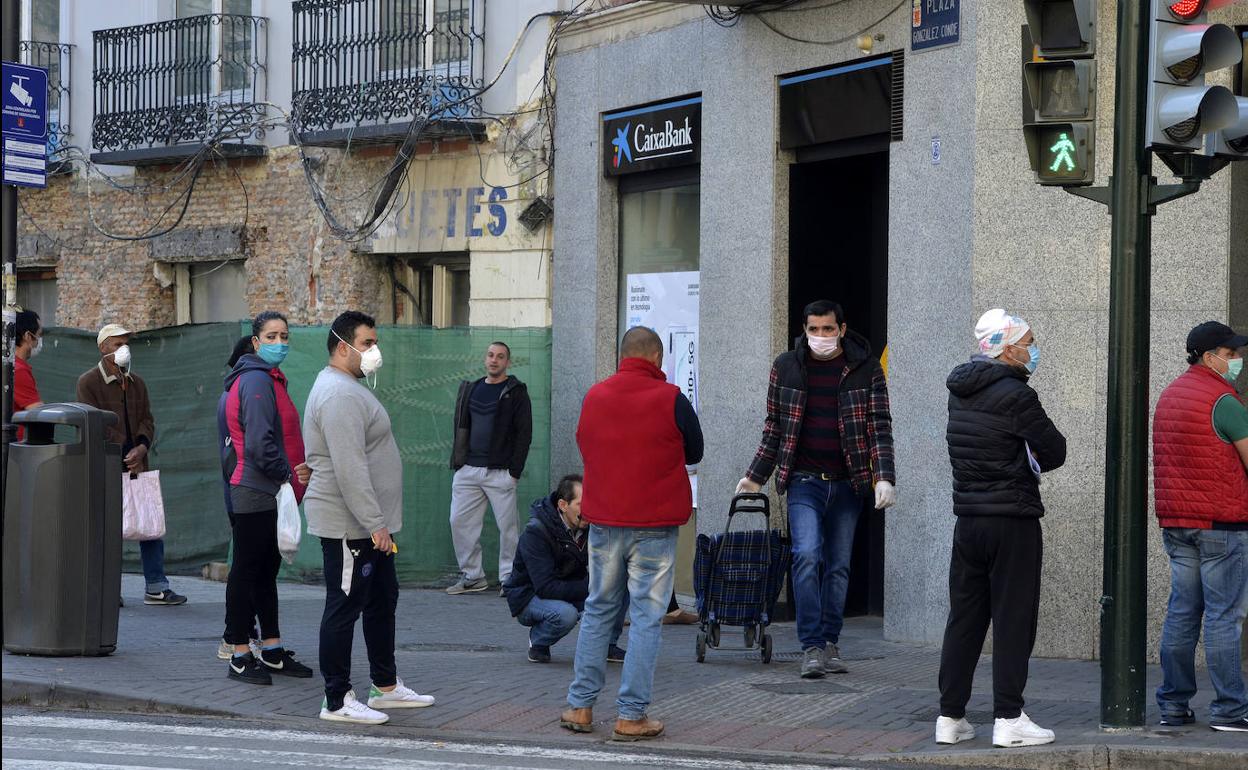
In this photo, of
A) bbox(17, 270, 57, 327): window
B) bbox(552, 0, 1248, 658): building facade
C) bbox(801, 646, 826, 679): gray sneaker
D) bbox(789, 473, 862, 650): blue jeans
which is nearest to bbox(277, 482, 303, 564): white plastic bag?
bbox(789, 473, 862, 650): blue jeans

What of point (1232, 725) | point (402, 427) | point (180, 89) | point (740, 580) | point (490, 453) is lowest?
point (1232, 725)

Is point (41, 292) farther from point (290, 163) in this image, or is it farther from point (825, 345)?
point (825, 345)

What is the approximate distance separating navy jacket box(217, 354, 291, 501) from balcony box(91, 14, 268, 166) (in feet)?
28.7

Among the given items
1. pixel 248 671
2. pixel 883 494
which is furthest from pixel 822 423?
pixel 248 671

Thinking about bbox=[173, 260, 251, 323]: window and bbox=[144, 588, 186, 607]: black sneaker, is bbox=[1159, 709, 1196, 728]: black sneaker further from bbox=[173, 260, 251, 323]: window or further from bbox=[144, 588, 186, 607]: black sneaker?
bbox=[173, 260, 251, 323]: window

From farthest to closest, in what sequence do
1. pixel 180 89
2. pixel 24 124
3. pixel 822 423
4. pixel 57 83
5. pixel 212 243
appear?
pixel 57 83, pixel 180 89, pixel 212 243, pixel 24 124, pixel 822 423

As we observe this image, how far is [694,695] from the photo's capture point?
9117mm

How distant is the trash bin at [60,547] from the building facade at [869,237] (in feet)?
15.0

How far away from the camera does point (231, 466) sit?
9719 millimetres

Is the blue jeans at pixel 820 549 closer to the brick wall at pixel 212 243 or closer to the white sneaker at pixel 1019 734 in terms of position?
the white sneaker at pixel 1019 734

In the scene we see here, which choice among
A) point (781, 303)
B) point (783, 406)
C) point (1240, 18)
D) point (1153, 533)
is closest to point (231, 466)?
point (783, 406)

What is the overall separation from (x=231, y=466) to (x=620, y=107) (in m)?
5.66

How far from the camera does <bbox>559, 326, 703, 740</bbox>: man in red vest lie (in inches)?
314

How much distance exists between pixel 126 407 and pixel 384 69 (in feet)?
16.2
